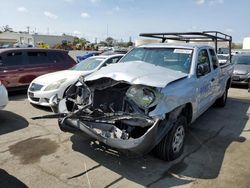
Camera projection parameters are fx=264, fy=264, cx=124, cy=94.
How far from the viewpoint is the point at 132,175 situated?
3.76 m

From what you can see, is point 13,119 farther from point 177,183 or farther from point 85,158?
point 177,183

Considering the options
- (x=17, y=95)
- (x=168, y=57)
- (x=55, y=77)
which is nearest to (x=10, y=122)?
(x=55, y=77)

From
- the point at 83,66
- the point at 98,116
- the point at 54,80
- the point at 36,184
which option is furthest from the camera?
the point at 83,66

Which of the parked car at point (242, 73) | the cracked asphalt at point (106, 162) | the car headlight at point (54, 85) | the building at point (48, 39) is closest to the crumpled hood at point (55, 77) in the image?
the car headlight at point (54, 85)

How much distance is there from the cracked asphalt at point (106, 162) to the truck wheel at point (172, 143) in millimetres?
129

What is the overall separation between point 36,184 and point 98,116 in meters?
1.28

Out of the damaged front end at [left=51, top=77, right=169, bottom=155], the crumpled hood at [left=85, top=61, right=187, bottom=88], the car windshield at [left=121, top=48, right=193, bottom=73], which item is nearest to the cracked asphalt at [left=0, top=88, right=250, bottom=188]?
the damaged front end at [left=51, top=77, right=169, bottom=155]

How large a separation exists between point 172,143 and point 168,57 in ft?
6.19

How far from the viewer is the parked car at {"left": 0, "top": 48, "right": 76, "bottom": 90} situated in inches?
342

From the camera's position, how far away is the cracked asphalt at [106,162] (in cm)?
359

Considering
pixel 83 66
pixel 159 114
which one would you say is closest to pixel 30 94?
pixel 83 66

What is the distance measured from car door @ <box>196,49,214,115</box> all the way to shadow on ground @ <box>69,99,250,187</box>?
2.02ft

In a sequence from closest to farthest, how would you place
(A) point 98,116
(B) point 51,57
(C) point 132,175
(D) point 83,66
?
(C) point 132,175
(A) point 98,116
(D) point 83,66
(B) point 51,57

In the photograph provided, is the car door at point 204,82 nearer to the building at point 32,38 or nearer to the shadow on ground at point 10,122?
the shadow on ground at point 10,122
